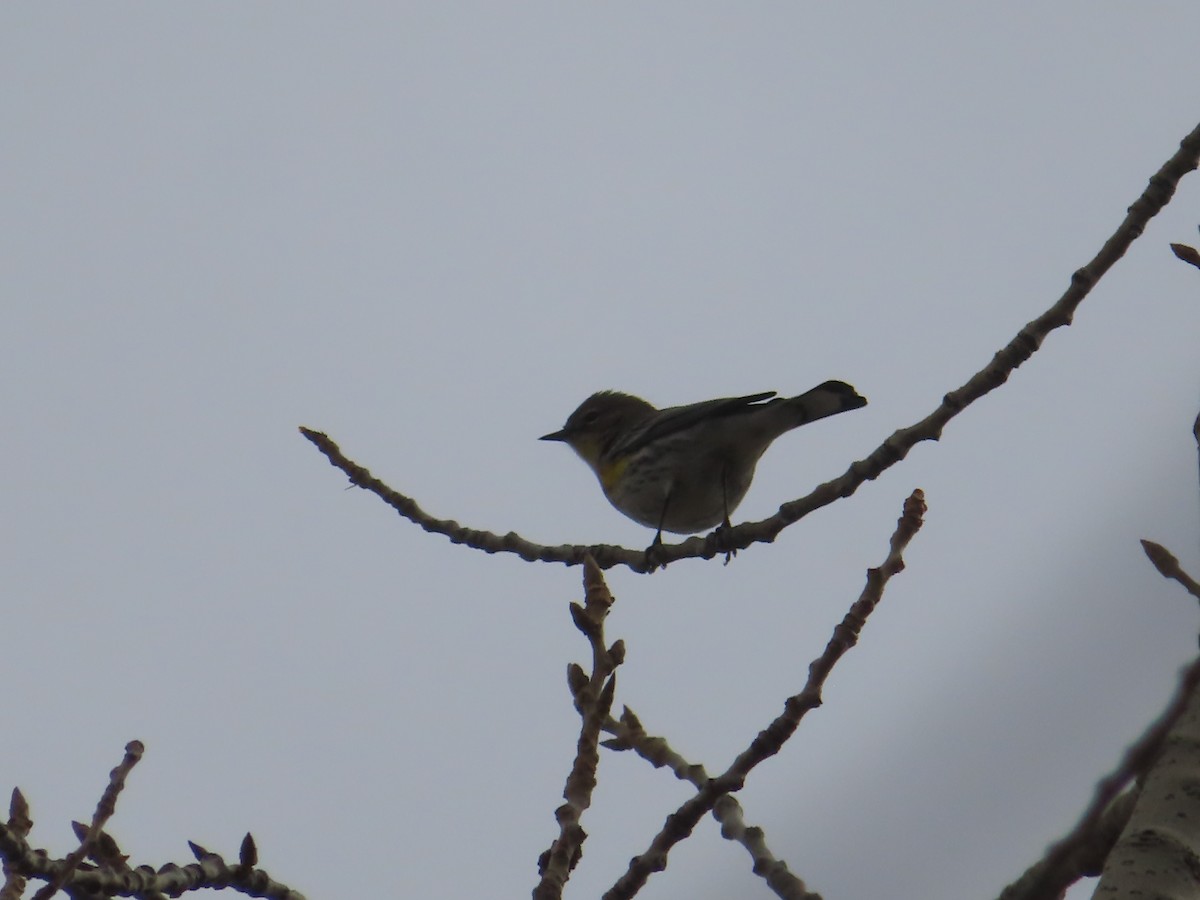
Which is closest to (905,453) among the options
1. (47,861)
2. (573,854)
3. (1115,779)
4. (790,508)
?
(790,508)

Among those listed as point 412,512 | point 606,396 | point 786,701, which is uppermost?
point 606,396

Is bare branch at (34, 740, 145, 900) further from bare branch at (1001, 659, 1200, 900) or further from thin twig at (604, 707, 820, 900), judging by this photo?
bare branch at (1001, 659, 1200, 900)

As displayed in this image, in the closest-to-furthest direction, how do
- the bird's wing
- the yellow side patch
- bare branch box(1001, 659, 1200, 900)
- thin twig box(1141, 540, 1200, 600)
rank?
bare branch box(1001, 659, 1200, 900) < thin twig box(1141, 540, 1200, 600) < the bird's wing < the yellow side patch

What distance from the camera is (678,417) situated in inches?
319

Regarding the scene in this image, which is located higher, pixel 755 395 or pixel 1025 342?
pixel 755 395

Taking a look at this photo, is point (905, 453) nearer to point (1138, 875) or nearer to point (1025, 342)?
point (1025, 342)

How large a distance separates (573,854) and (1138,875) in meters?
1.13

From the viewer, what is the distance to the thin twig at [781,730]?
9.28 feet

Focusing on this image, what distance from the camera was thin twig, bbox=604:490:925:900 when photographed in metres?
2.83

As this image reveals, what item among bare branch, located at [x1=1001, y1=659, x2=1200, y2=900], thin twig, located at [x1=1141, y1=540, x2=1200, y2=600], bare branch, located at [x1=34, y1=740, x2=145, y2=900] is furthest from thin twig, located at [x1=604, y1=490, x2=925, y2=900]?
bare branch, located at [x1=1001, y1=659, x2=1200, y2=900]

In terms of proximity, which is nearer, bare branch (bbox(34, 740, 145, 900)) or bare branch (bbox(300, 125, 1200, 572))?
bare branch (bbox(34, 740, 145, 900))

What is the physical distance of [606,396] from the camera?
33.6 ft

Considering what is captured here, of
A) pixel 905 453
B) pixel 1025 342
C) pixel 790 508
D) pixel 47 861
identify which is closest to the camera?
pixel 47 861

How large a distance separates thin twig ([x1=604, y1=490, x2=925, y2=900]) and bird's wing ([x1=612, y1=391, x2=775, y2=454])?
3.89 metres
